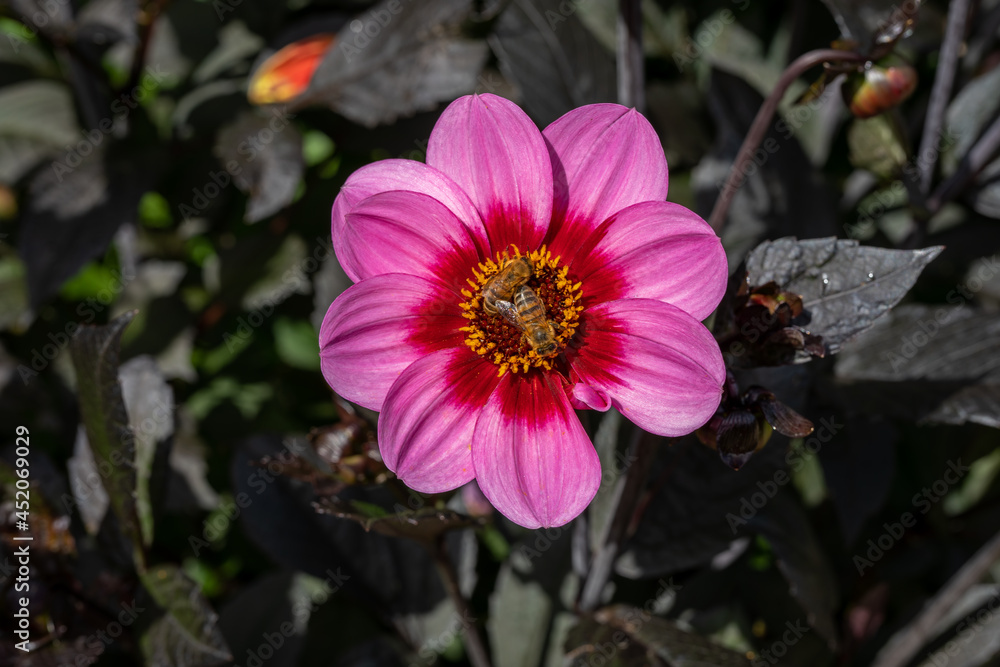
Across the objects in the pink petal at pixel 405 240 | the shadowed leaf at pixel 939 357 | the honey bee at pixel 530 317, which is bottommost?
the shadowed leaf at pixel 939 357

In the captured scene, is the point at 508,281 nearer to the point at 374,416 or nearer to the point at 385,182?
the point at 385,182

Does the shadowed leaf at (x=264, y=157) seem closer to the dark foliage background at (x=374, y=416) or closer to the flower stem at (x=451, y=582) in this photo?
the dark foliage background at (x=374, y=416)

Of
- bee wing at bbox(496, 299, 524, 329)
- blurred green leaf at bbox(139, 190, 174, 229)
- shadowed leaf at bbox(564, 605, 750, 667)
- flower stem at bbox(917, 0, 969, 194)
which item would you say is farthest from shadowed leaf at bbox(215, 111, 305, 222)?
flower stem at bbox(917, 0, 969, 194)

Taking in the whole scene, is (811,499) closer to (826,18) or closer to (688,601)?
(688,601)

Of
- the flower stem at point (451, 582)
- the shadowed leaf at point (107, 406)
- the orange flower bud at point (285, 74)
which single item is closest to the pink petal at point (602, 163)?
the flower stem at point (451, 582)

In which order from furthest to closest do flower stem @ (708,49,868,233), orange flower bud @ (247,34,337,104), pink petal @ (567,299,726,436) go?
orange flower bud @ (247,34,337,104), flower stem @ (708,49,868,233), pink petal @ (567,299,726,436)

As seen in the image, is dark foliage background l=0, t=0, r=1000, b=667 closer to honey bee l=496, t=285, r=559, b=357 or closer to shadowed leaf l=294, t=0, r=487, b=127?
shadowed leaf l=294, t=0, r=487, b=127

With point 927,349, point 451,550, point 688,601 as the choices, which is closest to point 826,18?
point 927,349
